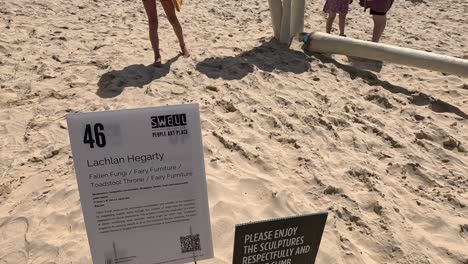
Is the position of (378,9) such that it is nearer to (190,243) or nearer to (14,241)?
(190,243)

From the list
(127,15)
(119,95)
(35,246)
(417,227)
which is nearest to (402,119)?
(417,227)

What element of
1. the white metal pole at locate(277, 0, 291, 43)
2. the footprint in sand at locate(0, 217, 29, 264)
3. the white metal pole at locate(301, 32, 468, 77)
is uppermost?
the white metal pole at locate(277, 0, 291, 43)

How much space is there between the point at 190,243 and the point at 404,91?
3.52 meters

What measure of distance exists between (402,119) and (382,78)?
983 millimetres

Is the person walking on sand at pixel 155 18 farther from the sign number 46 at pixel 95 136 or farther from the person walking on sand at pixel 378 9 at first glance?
the sign number 46 at pixel 95 136

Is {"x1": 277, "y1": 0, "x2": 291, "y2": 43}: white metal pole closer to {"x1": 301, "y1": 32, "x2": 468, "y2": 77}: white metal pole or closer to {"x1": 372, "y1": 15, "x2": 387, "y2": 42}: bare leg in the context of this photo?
{"x1": 301, "y1": 32, "x2": 468, "y2": 77}: white metal pole

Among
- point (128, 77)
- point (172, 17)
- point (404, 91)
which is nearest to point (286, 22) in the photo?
point (172, 17)

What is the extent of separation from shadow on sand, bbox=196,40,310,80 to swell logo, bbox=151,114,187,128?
298 cm

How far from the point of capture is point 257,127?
3840 millimetres

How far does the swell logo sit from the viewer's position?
173 cm

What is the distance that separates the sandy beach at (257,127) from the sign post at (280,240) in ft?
1.95

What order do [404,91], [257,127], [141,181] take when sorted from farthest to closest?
1. [404,91]
2. [257,127]
3. [141,181]

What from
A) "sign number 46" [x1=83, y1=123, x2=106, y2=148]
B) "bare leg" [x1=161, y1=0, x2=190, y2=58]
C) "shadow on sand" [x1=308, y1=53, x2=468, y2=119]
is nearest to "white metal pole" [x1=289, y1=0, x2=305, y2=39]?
"shadow on sand" [x1=308, y1=53, x2=468, y2=119]

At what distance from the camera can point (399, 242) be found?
2682 mm
